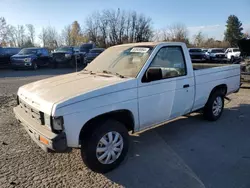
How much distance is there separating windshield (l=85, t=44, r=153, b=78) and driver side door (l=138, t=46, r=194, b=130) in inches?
8.5

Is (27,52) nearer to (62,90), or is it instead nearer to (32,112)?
(32,112)

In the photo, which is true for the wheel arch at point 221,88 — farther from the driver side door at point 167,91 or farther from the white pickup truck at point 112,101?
the driver side door at point 167,91

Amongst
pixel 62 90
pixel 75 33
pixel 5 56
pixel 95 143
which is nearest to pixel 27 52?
pixel 5 56

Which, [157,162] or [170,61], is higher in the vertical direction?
[170,61]

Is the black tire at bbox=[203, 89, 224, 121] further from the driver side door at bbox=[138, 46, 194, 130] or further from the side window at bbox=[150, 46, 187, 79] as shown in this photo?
the side window at bbox=[150, 46, 187, 79]

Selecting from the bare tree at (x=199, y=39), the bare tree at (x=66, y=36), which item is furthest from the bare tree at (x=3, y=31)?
the bare tree at (x=199, y=39)

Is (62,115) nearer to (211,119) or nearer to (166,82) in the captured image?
(166,82)

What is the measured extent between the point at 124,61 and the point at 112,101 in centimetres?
113

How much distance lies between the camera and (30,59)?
18.1 meters

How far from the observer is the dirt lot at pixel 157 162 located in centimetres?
311

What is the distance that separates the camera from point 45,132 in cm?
294

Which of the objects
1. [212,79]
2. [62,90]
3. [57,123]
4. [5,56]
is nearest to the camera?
[57,123]

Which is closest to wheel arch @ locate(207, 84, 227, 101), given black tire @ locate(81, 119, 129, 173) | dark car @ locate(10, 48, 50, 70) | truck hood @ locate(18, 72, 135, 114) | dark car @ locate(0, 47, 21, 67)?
truck hood @ locate(18, 72, 135, 114)

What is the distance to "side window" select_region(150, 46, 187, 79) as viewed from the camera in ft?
13.2
